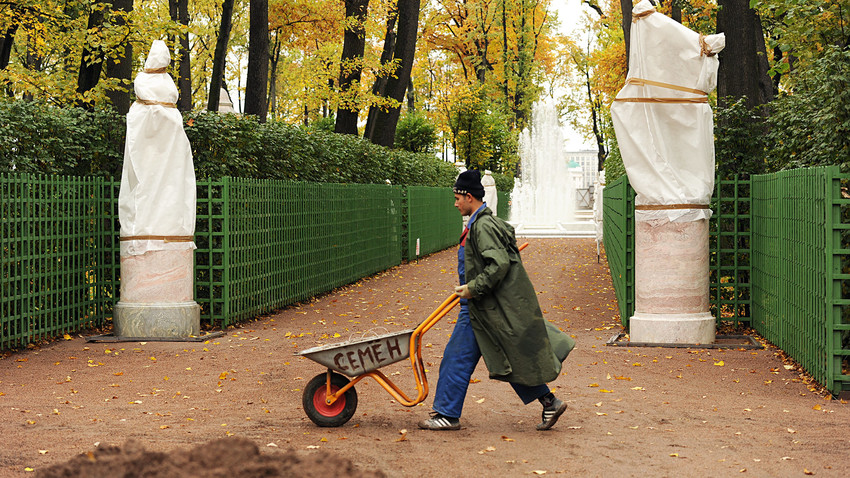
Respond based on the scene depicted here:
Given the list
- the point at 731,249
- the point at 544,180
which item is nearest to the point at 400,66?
the point at 731,249

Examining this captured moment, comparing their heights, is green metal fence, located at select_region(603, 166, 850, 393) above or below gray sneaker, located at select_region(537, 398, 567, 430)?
above

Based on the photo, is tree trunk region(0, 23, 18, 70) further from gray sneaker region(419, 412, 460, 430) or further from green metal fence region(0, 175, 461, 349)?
gray sneaker region(419, 412, 460, 430)

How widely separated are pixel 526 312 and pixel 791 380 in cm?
Answer: 345

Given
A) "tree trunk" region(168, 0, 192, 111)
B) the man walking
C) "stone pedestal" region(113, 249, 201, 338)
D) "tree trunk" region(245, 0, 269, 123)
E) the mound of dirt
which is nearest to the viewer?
the mound of dirt

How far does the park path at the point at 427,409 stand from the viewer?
19.9 ft

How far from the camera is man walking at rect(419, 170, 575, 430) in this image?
6668 millimetres

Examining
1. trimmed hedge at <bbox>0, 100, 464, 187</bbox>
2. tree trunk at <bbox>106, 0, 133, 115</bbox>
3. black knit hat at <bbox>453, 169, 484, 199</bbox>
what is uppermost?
tree trunk at <bbox>106, 0, 133, 115</bbox>

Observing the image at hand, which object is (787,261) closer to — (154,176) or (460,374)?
(460,374)

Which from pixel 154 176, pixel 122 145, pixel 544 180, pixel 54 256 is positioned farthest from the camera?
pixel 544 180

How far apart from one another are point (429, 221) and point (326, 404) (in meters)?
22.5

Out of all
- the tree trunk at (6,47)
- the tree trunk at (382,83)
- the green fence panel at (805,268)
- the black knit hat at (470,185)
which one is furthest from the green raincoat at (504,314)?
the tree trunk at (382,83)

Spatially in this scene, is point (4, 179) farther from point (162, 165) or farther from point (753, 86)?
point (753, 86)

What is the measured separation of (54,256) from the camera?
11.4 m

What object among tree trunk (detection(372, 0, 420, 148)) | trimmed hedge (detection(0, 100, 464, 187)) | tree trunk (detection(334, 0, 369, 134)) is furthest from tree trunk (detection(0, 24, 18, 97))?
tree trunk (detection(372, 0, 420, 148))
